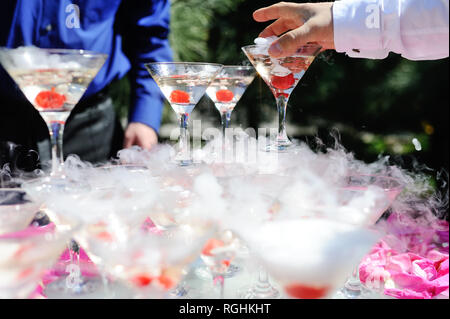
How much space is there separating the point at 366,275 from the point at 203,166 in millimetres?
419

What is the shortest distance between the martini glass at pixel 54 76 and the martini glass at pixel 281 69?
0.42m

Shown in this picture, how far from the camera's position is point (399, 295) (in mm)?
981

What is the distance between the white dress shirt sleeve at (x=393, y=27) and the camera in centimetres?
99

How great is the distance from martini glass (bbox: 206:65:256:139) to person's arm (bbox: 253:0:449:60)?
0.91 feet

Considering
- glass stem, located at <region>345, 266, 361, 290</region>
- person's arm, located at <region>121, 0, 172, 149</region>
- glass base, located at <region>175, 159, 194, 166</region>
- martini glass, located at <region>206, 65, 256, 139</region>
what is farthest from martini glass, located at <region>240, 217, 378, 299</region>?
person's arm, located at <region>121, 0, 172, 149</region>

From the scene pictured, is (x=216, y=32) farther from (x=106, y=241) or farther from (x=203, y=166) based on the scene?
(x=106, y=241)

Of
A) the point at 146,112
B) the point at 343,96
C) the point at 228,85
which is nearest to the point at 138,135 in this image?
the point at 146,112

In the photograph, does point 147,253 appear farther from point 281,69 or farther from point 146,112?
point 146,112

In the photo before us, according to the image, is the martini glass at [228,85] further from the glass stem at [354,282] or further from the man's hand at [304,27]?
the glass stem at [354,282]

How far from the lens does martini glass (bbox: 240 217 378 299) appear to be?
0.73 meters

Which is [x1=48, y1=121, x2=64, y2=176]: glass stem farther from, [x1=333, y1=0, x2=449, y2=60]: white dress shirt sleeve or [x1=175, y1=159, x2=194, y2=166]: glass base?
[x1=333, y1=0, x2=449, y2=60]: white dress shirt sleeve

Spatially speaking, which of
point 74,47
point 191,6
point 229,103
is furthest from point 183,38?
point 229,103

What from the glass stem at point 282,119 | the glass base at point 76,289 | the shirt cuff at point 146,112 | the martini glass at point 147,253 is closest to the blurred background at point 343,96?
the shirt cuff at point 146,112

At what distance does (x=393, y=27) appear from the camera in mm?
1062
